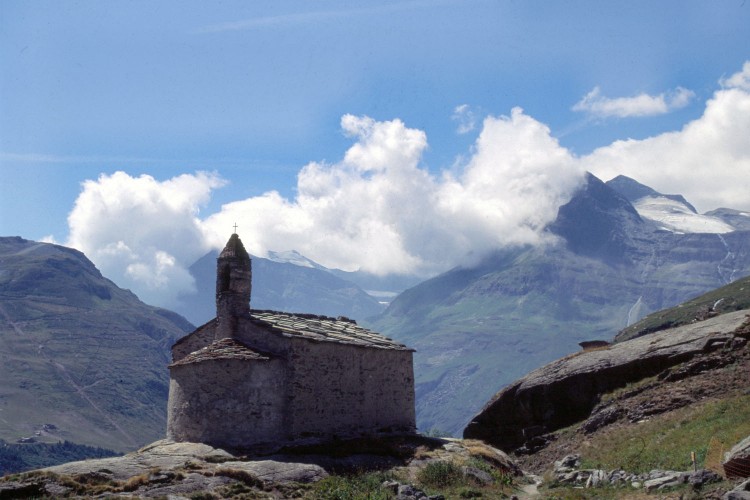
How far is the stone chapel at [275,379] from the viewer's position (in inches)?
1259

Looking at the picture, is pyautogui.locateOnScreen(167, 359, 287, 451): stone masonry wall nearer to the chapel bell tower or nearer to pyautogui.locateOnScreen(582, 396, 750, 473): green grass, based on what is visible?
the chapel bell tower

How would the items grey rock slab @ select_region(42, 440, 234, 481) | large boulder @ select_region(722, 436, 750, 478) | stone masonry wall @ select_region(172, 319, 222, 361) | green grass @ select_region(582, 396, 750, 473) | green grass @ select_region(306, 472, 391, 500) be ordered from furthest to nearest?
stone masonry wall @ select_region(172, 319, 222, 361) → grey rock slab @ select_region(42, 440, 234, 481) → green grass @ select_region(582, 396, 750, 473) → green grass @ select_region(306, 472, 391, 500) → large boulder @ select_region(722, 436, 750, 478)

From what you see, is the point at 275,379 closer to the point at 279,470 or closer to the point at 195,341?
the point at 279,470

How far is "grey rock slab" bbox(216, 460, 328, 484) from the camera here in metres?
27.0

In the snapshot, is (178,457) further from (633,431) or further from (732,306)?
(732,306)

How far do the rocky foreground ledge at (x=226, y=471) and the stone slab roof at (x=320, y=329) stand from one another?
528cm

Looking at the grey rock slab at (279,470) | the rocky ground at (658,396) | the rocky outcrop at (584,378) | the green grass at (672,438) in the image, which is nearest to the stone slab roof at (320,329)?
the grey rock slab at (279,470)

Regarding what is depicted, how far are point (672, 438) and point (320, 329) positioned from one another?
17.7 meters

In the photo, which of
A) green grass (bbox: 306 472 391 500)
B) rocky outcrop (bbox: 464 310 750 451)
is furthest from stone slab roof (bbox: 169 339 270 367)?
rocky outcrop (bbox: 464 310 750 451)

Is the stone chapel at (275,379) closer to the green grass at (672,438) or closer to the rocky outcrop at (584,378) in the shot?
the rocky outcrop at (584,378)

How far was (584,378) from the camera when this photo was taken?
40.0m

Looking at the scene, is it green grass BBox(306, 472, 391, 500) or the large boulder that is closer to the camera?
the large boulder

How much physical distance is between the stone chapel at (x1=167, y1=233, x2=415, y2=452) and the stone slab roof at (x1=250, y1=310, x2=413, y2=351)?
103mm

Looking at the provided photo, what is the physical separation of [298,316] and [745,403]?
873 inches
